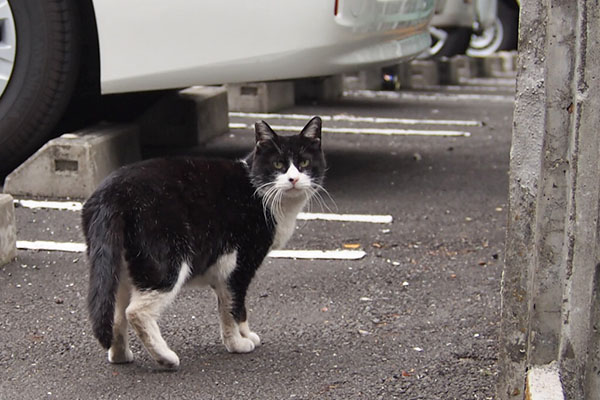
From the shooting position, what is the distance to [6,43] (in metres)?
5.16

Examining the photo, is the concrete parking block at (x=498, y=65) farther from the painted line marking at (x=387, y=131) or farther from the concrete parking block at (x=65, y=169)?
the concrete parking block at (x=65, y=169)

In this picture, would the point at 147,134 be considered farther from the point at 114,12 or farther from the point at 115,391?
the point at 115,391

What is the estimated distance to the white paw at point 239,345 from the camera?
3.40 meters

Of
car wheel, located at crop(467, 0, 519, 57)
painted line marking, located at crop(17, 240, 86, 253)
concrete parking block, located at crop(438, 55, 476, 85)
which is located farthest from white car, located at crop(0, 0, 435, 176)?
car wheel, located at crop(467, 0, 519, 57)

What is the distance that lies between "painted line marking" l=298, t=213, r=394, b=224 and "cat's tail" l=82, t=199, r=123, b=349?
86.3 inches

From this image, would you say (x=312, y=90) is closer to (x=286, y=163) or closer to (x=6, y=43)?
(x=6, y=43)

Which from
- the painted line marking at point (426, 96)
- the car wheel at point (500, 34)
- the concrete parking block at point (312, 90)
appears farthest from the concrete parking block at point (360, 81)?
the car wheel at point (500, 34)

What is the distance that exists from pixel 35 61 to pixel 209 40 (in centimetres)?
95

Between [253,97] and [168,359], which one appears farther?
[253,97]

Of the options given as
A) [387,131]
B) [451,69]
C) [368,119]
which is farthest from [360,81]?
Answer: [387,131]

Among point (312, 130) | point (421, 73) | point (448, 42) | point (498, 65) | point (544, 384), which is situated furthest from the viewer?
point (498, 65)

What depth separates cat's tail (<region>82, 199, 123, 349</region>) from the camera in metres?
2.98

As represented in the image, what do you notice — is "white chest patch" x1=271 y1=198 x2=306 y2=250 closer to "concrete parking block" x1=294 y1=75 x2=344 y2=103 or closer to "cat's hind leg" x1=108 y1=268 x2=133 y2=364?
"cat's hind leg" x1=108 y1=268 x2=133 y2=364

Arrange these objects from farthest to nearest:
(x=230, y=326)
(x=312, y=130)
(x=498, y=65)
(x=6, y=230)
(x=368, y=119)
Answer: (x=498, y=65)
(x=368, y=119)
(x=6, y=230)
(x=312, y=130)
(x=230, y=326)
